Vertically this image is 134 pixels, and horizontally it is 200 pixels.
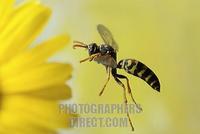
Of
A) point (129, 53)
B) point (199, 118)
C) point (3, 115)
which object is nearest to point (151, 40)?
point (129, 53)

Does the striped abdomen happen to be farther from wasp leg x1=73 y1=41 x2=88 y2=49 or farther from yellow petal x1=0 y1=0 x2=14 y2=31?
yellow petal x1=0 y1=0 x2=14 y2=31

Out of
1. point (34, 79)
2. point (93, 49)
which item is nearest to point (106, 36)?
point (93, 49)

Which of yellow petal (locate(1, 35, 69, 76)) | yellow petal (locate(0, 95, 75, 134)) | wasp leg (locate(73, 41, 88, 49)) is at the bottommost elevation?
yellow petal (locate(0, 95, 75, 134))

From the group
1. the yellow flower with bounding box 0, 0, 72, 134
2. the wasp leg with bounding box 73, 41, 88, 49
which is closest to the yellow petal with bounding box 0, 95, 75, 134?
the yellow flower with bounding box 0, 0, 72, 134

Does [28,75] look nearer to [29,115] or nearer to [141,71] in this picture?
[29,115]

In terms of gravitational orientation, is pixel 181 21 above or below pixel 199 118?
above

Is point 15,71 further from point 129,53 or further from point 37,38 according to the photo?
point 129,53

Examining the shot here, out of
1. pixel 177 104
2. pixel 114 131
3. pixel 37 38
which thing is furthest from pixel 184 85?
pixel 37 38

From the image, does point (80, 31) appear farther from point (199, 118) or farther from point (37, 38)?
point (199, 118)
